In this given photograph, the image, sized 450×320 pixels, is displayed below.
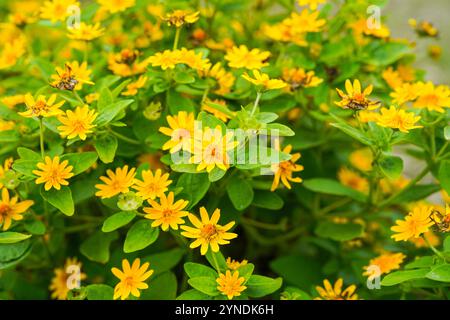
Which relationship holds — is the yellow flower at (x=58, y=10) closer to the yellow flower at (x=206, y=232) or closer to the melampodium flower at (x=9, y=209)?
the melampodium flower at (x=9, y=209)

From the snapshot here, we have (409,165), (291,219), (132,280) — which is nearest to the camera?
(132,280)

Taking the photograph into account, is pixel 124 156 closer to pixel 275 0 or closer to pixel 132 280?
pixel 132 280

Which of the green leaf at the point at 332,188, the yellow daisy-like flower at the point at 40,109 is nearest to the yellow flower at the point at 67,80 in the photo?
the yellow daisy-like flower at the point at 40,109

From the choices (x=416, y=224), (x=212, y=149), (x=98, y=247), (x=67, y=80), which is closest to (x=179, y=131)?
(x=212, y=149)

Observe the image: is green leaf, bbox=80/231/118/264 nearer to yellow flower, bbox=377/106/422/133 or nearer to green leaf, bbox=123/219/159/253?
green leaf, bbox=123/219/159/253

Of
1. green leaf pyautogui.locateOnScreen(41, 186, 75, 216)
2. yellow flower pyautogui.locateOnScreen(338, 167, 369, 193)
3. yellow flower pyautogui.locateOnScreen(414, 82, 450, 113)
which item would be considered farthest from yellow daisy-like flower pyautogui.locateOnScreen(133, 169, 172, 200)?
yellow flower pyautogui.locateOnScreen(338, 167, 369, 193)

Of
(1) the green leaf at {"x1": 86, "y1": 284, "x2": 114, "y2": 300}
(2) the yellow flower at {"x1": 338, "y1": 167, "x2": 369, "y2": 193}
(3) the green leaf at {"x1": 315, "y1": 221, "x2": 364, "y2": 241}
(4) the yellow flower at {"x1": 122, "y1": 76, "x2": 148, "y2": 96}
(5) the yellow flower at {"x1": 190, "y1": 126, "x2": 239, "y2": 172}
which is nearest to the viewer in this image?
(5) the yellow flower at {"x1": 190, "y1": 126, "x2": 239, "y2": 172}
